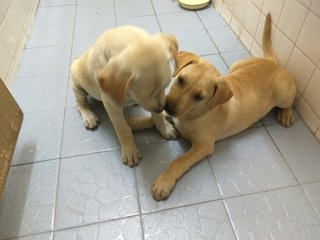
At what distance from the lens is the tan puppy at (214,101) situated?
1116 mm

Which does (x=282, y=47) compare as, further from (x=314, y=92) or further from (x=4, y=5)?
(x=4, y=5)

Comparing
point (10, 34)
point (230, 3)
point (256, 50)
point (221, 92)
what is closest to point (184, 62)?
point (221, 92)

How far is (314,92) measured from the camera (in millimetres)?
1396

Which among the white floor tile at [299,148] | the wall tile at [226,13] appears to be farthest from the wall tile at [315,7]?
the wall tile at [226,13]

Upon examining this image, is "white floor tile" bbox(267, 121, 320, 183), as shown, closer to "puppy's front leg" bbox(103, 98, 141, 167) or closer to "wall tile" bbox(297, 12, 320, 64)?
"wall tile" bbox(297, 12, 320, 64)

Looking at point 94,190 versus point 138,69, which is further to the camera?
point 94,190

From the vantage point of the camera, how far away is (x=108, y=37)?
102 centimetres

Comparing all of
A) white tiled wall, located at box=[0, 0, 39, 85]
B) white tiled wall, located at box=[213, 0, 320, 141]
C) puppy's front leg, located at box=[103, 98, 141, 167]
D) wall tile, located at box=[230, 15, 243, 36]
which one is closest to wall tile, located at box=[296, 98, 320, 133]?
white tiled wall, located at box=[213, 0, 320, 141]

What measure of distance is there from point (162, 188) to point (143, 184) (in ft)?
0.37

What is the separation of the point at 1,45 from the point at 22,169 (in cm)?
88

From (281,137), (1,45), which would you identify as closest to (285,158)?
(281,137)

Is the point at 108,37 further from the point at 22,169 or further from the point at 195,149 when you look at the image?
the point at 22,169

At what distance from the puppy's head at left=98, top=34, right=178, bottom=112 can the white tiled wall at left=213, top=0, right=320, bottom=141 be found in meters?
0.82

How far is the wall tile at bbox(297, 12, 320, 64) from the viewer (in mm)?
1314
